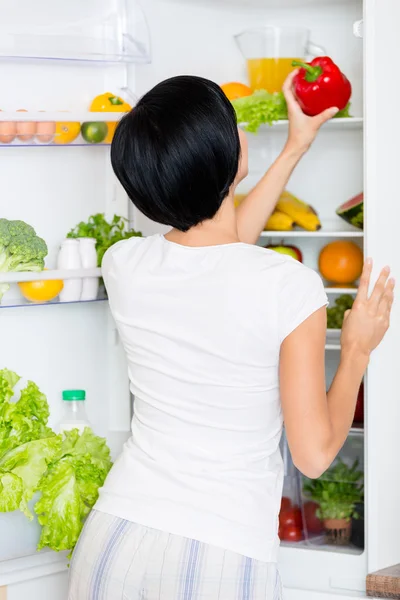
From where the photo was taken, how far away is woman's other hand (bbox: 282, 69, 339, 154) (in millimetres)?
1789

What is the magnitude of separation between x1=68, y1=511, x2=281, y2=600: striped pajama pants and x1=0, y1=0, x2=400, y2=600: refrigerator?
649 millimetres

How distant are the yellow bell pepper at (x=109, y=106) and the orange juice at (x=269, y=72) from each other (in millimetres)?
340

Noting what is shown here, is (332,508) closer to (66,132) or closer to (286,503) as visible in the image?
(286,503)

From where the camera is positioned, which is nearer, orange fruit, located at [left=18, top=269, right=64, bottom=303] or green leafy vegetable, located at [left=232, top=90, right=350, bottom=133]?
orange fruit, located at [left=18, top=269, right=64, bottom=303]

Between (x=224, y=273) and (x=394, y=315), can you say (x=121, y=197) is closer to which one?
(x=394, y=315)

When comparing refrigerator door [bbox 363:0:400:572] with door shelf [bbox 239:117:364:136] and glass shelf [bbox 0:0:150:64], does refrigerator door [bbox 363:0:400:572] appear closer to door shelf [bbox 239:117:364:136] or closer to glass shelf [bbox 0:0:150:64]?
door shelf [bbox 239:117:364:136]

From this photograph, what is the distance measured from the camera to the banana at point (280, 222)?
2.02m

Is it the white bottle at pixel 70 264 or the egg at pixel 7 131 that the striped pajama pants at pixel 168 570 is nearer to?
the white bottle at pixel 70 264

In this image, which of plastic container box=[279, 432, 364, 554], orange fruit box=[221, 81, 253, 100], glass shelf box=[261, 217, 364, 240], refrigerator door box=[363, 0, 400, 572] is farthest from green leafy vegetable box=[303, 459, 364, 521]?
orange fruit box=[221, 81, 253, 100]

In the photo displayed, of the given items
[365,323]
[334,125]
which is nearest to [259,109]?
[334,125]

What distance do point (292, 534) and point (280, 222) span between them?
767 mm

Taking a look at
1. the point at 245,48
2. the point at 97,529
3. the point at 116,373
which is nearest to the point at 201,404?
the point at 97,529

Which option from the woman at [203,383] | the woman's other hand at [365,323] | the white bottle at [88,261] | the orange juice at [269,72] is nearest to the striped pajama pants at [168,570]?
the woman at [203,383]

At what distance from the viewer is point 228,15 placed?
7.07ft
